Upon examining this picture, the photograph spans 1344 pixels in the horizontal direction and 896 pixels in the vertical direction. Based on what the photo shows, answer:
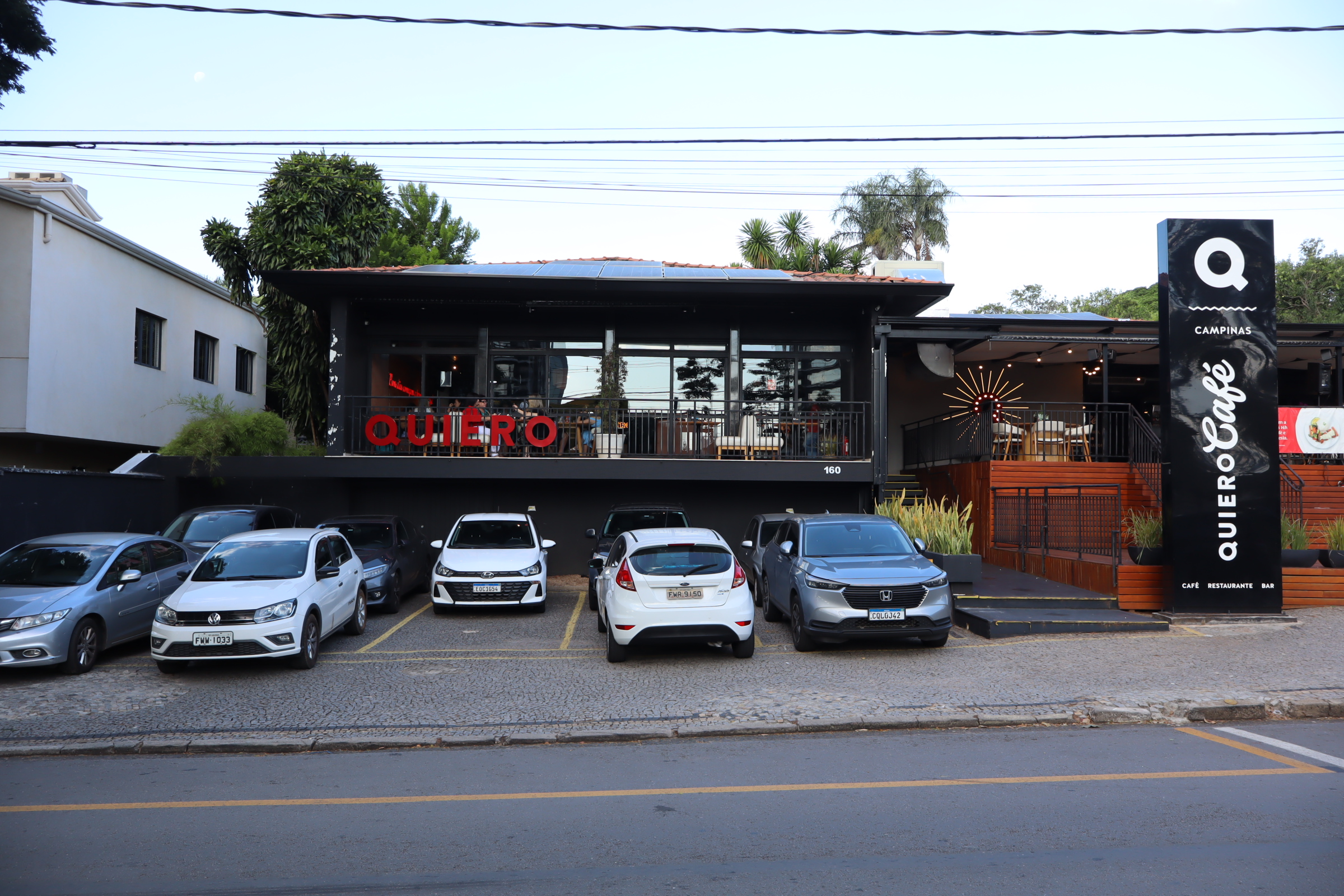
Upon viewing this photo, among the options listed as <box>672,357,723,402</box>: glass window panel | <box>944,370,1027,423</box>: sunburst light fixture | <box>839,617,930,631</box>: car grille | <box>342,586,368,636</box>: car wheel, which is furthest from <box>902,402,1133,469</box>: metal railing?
<box>342,586,368,636</box>: car wheel

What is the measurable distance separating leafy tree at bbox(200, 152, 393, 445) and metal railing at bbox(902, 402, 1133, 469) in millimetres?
14645

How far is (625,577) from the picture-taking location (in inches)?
427

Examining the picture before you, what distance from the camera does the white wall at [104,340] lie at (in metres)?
19.0

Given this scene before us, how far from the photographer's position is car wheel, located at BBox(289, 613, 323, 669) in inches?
408

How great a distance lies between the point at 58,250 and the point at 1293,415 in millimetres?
25510

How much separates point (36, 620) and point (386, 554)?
555 centimetres

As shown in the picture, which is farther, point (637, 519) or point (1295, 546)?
point (637, 519)

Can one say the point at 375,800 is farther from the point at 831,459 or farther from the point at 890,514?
the point at 831,459

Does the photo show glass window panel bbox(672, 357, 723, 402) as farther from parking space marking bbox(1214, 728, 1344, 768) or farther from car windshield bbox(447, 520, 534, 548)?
parking space marking bbox(1214, 728, 1344, 768)

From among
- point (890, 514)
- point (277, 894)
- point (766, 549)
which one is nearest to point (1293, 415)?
point (890, 514)

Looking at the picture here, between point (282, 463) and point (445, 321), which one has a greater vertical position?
point (445, 321)

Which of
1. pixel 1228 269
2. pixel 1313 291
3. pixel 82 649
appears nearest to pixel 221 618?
pixel 82 649

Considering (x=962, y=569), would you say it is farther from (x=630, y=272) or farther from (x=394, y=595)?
(x=630, y=272)

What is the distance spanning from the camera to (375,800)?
19.9 feet
